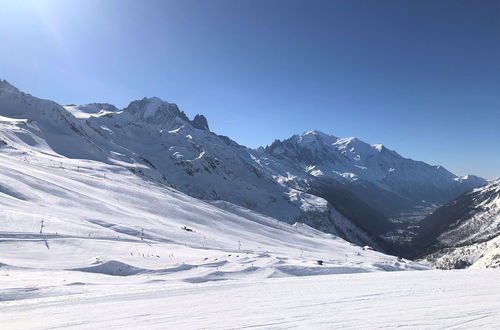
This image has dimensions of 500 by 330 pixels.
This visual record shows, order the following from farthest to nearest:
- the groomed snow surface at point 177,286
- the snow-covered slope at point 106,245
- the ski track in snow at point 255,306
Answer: the snow-covered slope at point 106,245
the groomed snow surface at point 177,286
the ski track in snow at point 255,306

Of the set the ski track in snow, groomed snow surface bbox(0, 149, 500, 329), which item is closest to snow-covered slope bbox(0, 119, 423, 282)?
groomed snow surface bbox(0, 149, 500, 329)

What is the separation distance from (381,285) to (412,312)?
374cm

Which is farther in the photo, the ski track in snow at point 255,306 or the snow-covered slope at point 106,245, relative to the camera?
the snow-covered slope at point 106,245

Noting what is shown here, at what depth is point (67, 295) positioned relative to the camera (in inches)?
392

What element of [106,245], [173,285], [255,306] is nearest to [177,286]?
[173,285]

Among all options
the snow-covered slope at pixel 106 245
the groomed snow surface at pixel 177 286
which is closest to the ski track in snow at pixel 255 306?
the groomed snow surface at pixel 177 286

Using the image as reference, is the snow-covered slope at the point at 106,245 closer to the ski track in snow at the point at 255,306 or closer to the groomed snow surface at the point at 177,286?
the groomed snow surface at the point at 177,286

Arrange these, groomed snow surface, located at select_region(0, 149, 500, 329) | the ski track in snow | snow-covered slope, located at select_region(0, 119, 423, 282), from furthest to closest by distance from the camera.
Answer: snow-covered slope, located at select_region(0, 119, 423, 282) → groomed snow surface, located at select_region(0, 149, 500, 329) → the ski track in snow

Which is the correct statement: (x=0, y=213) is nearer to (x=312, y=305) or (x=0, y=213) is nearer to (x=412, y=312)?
(x=312, y=305)

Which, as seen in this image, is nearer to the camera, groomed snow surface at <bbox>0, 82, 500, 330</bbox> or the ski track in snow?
the ski track in snow

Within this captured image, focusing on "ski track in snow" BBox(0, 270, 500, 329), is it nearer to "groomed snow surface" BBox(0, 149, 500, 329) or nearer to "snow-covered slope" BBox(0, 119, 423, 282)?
"groomed snow surface" BBox(0, 149, 500, 329)

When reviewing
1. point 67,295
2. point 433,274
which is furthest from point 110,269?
point 433,274

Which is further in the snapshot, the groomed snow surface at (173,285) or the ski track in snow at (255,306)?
the groomed snow surface at (173,285)

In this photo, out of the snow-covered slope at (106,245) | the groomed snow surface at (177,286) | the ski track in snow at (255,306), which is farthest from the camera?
the snow-covered slope at (106,245)
